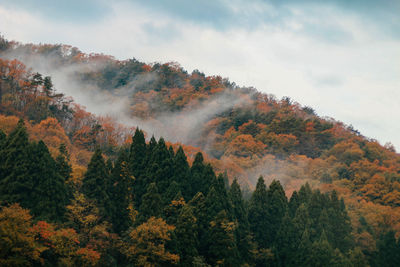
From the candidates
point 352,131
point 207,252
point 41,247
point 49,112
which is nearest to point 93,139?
point 49,112

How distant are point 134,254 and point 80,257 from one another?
4.08 meters

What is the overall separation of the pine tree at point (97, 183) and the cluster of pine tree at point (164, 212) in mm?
84

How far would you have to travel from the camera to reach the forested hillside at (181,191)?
34.6 m

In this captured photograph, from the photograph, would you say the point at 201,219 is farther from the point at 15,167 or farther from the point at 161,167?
the point at 15,167

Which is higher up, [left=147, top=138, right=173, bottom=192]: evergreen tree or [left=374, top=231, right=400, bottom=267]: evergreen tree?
[left=147, top=138, right=173, bottom=192]: evergreen tree

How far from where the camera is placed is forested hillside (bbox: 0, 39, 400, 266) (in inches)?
1362

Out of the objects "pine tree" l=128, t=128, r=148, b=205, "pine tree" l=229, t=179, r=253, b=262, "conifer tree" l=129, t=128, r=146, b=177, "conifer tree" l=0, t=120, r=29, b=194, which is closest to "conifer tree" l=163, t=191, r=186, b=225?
"pine tree" l=128, t=128, r=148, b=205

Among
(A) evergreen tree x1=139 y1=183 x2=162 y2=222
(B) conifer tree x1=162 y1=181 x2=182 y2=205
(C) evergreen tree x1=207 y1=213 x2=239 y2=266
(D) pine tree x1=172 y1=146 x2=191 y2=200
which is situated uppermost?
(D) pine tree x1=172 y1=146 x2=191 y2=200

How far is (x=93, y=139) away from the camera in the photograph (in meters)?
66.1

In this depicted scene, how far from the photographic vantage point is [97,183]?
39.8 m

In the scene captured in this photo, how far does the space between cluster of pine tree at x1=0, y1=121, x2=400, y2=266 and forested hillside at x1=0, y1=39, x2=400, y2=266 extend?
104 millimetres

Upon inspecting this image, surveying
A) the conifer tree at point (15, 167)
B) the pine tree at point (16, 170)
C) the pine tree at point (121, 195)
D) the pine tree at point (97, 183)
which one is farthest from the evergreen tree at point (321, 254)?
the conifer tree at point (15, 167)

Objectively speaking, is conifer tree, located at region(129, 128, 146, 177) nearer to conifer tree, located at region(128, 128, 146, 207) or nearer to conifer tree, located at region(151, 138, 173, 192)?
conifer tree, located at region(128, 128, 146, 207)

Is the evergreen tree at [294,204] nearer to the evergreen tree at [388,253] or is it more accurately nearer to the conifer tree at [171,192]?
the evergreen tree at [388,253]
